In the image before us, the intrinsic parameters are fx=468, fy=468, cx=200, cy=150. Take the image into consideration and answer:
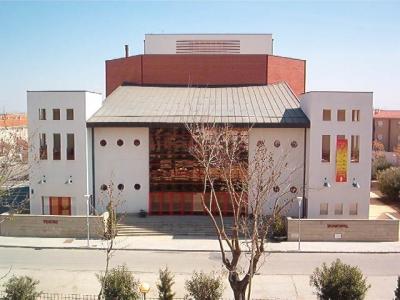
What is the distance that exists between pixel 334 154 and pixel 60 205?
17302 mm

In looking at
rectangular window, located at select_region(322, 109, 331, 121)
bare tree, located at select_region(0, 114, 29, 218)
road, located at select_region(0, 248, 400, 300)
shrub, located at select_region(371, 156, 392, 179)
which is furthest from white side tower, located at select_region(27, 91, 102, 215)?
shrub, located at select_region(371, 156, 392, 179)

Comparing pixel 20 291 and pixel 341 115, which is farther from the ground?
pixel 341 115

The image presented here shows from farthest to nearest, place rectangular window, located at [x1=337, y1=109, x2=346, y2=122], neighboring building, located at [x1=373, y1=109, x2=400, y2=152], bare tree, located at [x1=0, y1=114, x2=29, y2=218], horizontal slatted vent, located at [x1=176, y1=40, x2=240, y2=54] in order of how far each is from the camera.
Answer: neighboring building, located at [x1=373, y1=109, x2=400, y2=152]
horizontal slatted vent, located at [x1=176, y1=40, x2=240, y2=54]
rectangular window, located at [x1=337, y1=109, x2=346, y2=122]
bare tree, located at [x1=0, y1=114, x2=29, y2=218]

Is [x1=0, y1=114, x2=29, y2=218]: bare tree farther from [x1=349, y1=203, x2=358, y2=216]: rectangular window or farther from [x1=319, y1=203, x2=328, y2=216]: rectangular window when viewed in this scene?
[x1=349, y1=203, x2=358, y2=216]: rectangular window

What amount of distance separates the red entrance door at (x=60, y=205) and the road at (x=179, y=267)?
4587mm

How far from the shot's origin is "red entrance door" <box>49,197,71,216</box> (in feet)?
96.2

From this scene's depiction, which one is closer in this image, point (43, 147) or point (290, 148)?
point (43, 147)

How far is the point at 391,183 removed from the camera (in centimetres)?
3581

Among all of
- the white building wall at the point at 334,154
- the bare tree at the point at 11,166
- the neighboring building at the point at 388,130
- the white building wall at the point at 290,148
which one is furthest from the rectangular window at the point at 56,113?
the neighboring building at the point at 388,130

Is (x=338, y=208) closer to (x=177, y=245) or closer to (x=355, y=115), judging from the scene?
(x=355, y=115)

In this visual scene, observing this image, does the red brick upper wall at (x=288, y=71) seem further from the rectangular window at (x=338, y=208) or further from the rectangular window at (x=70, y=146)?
the rectangular window at (x=70, y=146)

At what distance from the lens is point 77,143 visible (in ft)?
95.0

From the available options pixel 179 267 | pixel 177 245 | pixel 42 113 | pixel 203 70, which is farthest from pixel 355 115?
pixel 42 113

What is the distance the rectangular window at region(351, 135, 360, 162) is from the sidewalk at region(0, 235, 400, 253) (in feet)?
17.6
